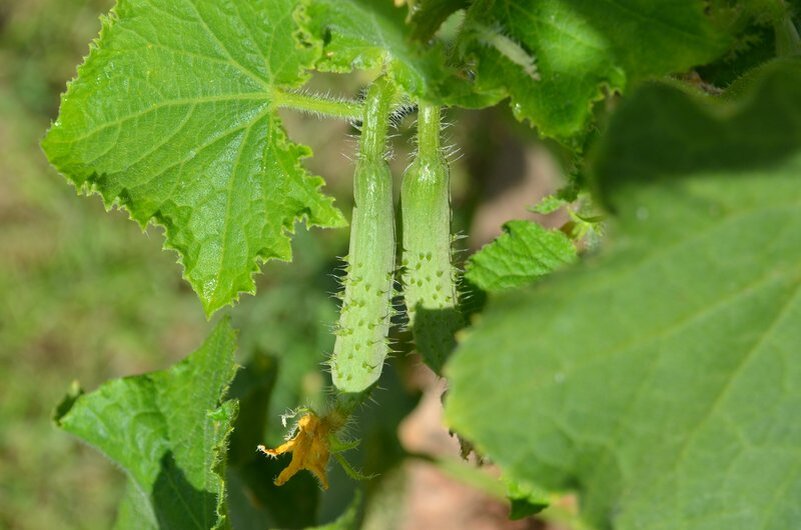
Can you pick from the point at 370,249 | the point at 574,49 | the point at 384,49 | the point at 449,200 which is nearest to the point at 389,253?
the point at 370,249

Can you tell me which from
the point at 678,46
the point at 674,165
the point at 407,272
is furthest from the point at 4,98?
the point at 674,165

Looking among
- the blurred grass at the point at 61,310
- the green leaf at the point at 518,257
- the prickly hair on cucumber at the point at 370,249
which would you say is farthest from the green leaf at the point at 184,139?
the blurred grass at the point at 61,310

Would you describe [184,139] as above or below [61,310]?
above

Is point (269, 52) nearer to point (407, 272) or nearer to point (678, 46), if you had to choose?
point (407, 272)

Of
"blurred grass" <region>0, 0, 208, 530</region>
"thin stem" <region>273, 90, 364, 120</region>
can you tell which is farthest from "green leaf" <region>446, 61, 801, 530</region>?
"blurred grass" <region>0, 0, 208, 530</region>

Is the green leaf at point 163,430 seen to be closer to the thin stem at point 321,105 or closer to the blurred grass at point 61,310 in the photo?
the thin stem at point 321,105

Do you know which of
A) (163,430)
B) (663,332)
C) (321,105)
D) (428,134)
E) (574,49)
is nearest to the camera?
(663,332)

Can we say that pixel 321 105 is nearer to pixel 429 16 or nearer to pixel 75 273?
pixel 429 16
